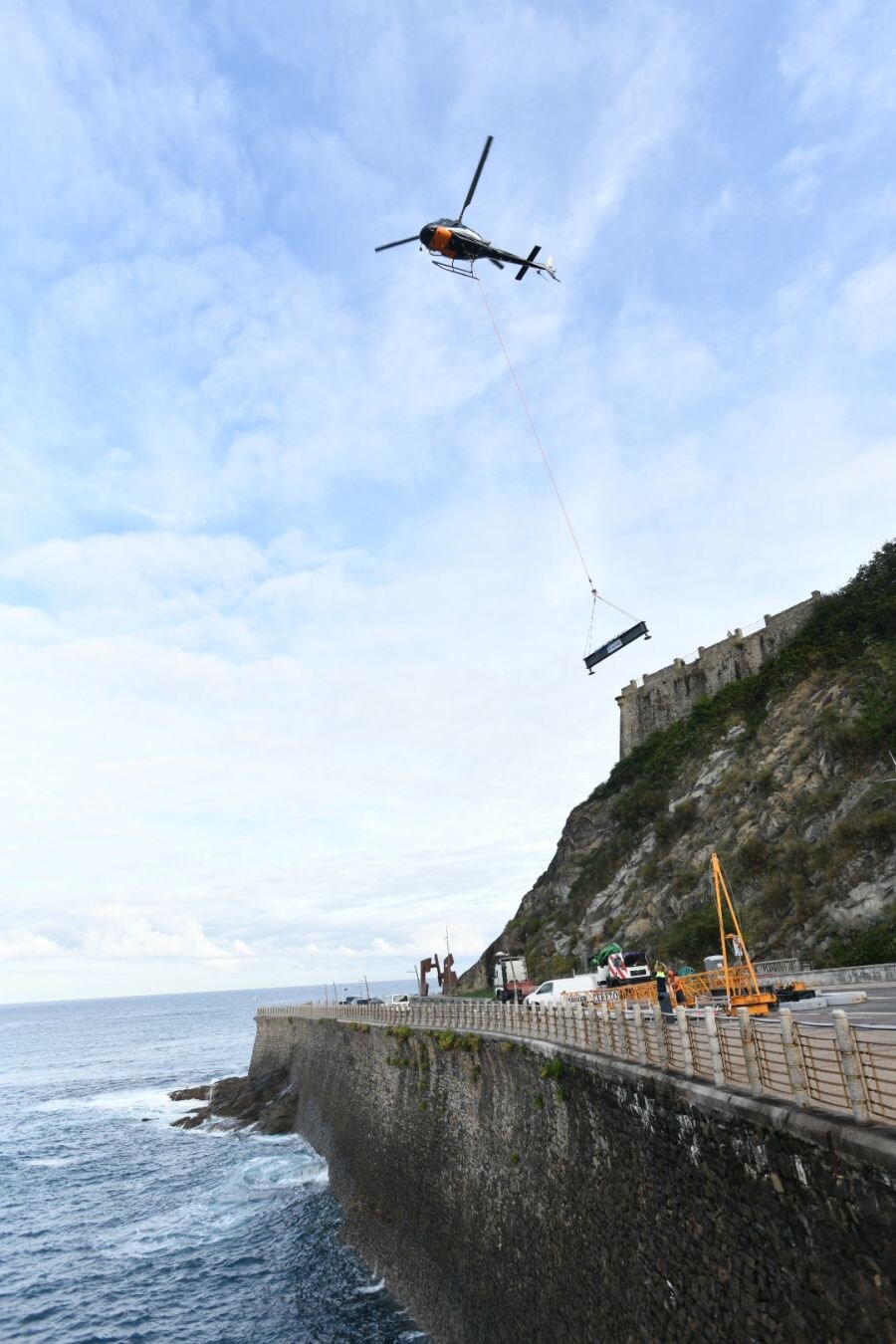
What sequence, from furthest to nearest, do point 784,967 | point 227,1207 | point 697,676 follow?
point 697,676, point 227,1207, point 784,967

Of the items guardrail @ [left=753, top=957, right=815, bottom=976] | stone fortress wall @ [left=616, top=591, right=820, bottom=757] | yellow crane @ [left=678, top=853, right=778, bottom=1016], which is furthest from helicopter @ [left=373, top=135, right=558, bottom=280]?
stone fortress wall @ [left=616, top=591, right=820, bottom=757]

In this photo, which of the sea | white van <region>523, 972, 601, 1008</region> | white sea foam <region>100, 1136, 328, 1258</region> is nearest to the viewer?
the sea

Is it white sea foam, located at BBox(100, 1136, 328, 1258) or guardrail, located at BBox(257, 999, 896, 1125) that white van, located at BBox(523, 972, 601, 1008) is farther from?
white sea foam, located at BBox(100, 1136, 328, 1258)

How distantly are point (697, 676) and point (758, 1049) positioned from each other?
181ft

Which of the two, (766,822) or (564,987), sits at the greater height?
(766,822)

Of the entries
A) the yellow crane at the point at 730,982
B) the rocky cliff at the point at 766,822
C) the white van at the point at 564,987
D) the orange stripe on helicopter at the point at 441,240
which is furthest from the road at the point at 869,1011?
the orange stripe on helicopter at the point at 441,240

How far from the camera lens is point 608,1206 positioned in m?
13.8

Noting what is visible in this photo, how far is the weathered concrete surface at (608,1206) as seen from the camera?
7.99 metres

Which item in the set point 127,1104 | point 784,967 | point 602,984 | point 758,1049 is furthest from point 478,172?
point 127,1104

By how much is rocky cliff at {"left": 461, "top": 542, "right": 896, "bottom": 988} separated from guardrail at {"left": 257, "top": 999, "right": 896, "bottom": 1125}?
1834 centimetres

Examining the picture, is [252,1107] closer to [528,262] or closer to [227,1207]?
[227,1207]

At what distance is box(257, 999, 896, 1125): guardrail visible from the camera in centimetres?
819

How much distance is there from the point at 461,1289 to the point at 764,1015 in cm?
1014

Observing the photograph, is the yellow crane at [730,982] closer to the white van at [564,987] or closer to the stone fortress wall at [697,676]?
the white van at [564,987]
